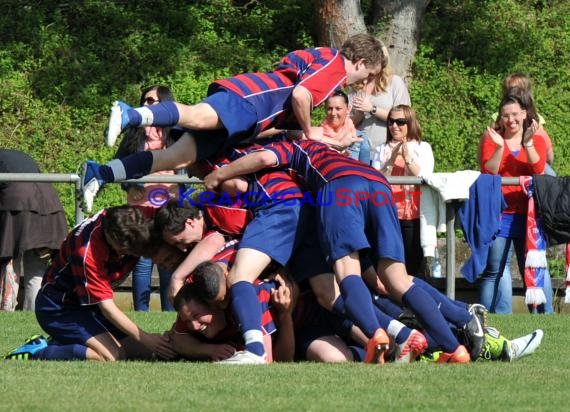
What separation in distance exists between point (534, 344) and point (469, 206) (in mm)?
3044

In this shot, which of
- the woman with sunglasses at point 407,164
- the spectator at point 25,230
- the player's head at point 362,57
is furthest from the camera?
the spectator at point 25,230

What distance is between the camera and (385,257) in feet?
24.5

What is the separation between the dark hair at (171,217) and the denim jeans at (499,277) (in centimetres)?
394

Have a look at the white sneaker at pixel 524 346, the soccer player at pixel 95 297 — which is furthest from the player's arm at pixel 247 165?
the white sneaker at pixel 524 346

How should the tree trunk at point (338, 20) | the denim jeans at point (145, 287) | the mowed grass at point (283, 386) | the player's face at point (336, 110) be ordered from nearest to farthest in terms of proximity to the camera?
the mowed grass at point (283, 386) < the player's face at point (336, 110) < the denim jeans at point (145, 287) < the tree trunk at point (338, 20)

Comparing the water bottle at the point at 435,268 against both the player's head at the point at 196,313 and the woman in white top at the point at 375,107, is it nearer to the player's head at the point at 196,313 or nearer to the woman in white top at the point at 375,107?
the woman in white top at the point at 375,107

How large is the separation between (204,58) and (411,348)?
8.50 meters

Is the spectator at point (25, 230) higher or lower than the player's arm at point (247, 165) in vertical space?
lower

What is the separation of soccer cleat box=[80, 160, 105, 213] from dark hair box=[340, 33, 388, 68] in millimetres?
1835

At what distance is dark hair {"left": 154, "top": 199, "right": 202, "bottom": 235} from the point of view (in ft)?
24.3

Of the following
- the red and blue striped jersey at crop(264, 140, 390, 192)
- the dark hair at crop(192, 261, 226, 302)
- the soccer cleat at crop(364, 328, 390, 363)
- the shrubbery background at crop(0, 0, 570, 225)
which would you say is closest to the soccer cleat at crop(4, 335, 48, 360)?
the dark hair at crop(192, 261, 226, 302)

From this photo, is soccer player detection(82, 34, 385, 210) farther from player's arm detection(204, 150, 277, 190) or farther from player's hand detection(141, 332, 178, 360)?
player's hand detection(141, 332, 178, 360)

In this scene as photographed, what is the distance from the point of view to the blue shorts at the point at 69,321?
25.7 ft


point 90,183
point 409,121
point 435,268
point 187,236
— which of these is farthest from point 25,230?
point 187,236
